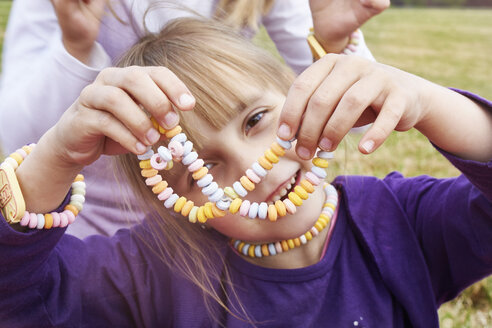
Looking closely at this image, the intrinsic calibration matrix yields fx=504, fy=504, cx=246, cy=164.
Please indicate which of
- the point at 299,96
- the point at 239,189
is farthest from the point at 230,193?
the point at 299,96

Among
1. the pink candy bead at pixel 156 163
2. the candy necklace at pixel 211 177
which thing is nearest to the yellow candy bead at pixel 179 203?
the candy necklace at pixel 211 177

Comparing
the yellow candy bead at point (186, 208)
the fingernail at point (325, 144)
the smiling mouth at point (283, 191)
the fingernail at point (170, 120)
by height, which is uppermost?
the fingernail at point (170, 120)

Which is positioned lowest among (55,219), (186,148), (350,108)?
(55,219)

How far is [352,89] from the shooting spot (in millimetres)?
803

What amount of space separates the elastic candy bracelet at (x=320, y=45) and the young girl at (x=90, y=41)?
0.06ft

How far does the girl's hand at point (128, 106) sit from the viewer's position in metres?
0.81

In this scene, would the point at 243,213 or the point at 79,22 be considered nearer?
the point at 243,213

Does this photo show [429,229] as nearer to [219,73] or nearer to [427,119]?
[427,119]

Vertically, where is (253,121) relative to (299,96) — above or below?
below

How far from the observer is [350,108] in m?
0.79

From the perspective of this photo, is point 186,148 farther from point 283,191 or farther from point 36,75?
point 36,75

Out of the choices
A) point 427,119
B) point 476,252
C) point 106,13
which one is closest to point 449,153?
point 427,119

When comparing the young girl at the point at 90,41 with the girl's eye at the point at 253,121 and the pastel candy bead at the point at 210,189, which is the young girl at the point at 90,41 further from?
the pastel candy bead at the point at 210,189

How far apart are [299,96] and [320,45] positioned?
0.58m
